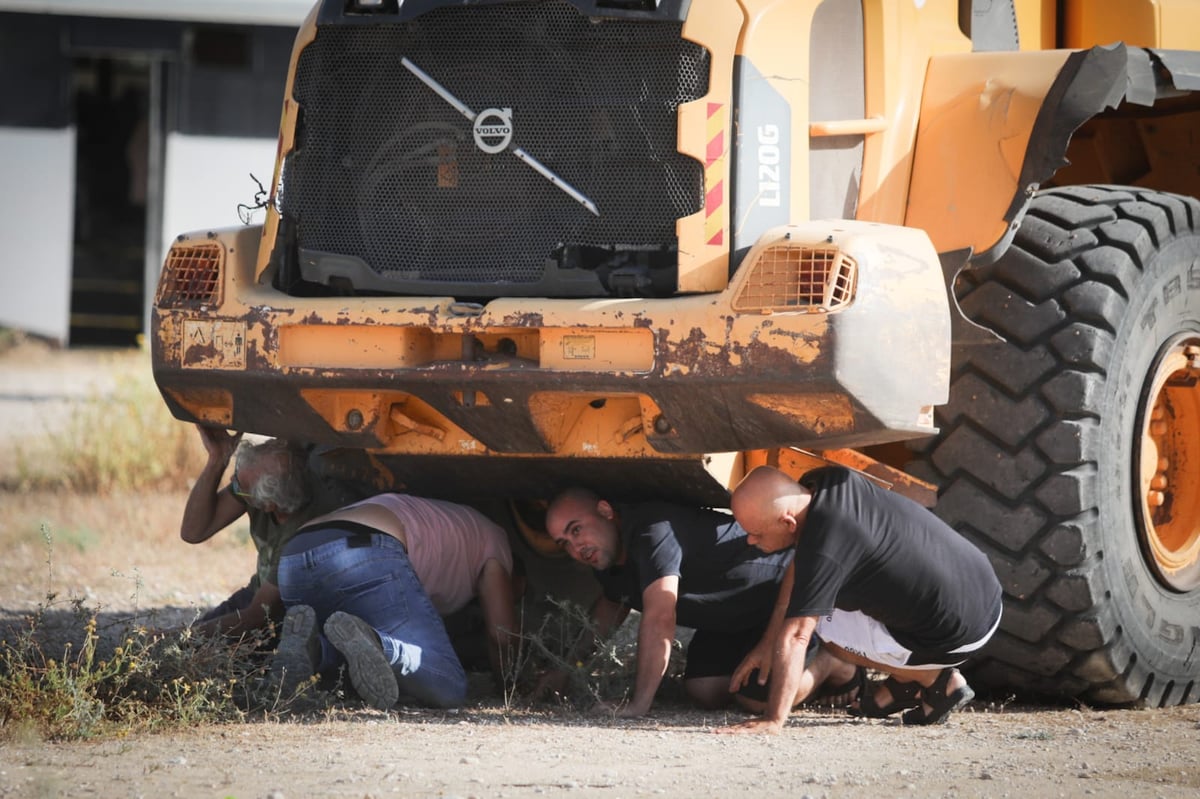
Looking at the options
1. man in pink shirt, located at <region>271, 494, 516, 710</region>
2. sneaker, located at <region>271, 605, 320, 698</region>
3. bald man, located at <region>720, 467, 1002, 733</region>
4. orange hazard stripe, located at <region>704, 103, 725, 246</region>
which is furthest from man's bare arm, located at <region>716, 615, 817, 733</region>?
sneaker, located at <region>271, 605, 320, 698</region>

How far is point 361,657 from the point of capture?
590 cm

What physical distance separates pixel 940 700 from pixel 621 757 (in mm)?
1483

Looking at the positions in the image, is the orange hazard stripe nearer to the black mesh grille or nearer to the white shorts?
the black mesh grille

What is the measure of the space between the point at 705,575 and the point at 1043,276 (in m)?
1.62

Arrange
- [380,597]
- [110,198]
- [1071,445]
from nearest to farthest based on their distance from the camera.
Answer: [1071,445], [380,597], [110,198]

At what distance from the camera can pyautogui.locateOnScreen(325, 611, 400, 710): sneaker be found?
589cm

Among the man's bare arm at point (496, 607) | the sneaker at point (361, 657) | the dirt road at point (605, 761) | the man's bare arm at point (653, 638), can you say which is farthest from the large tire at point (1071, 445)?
the sneaker at point (361, 657)

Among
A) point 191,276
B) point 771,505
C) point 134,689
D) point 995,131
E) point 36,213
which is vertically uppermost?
point 995,131

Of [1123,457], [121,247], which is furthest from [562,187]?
[121,247]

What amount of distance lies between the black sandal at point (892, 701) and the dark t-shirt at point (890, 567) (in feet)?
0.88

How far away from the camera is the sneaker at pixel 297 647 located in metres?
6.09

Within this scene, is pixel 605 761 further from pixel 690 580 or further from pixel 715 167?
pixel 715 167

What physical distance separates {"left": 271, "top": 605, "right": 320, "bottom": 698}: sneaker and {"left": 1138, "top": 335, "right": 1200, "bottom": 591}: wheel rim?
10.6 feet

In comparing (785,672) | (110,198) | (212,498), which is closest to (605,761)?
(785,672)
